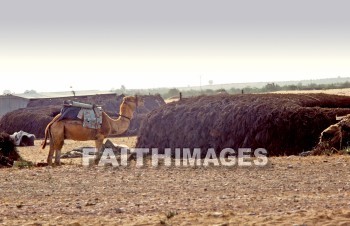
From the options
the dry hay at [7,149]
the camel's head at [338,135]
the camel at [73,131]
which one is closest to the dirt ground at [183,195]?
the camel's head at [338,135]

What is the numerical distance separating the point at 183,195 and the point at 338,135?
8.47 metres

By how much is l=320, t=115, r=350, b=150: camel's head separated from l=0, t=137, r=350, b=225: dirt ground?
149 cm

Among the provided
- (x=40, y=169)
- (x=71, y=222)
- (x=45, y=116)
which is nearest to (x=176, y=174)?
(x=40, y=169)

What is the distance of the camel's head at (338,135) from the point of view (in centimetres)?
2069

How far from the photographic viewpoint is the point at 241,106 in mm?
24188

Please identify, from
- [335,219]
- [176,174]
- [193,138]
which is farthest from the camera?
[193,138]

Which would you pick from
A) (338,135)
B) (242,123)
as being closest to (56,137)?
(242,123)

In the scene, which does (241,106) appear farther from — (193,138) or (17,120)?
(17,120)

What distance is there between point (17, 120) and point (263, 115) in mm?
26569

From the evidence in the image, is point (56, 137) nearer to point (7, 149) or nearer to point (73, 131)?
point (73, 131)

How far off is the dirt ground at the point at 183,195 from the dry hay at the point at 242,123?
10.5 ft

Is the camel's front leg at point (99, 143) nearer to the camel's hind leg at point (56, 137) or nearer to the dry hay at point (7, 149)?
the camel's hind leg at point (56, 137)

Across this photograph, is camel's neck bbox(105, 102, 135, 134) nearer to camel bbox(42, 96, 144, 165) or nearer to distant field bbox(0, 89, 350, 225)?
camel bbox(42, 96, 144, 165)

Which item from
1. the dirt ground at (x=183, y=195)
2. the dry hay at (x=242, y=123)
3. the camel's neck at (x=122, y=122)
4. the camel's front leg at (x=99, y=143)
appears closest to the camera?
the dirt ground at (x=183, y=195)
